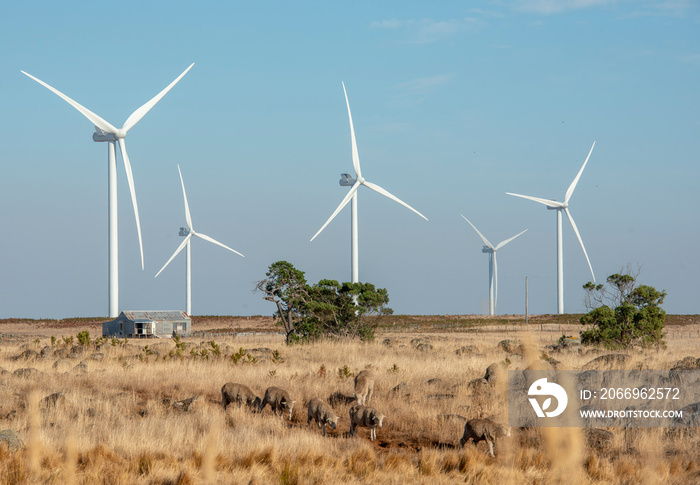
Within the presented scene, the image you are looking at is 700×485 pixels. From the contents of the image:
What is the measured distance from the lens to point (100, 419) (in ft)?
42.7

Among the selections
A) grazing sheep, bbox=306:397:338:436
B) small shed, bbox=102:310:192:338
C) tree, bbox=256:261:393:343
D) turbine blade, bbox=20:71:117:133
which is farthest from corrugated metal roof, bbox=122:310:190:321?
grazing sheep, bbox=306:397:338:436

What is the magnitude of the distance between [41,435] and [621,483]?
8839mm

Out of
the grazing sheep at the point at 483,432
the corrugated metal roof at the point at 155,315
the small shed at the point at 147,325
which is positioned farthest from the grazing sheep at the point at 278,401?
the corrugated metal roof at the point at 155,315

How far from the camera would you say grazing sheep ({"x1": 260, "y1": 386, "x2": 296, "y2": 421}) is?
1388 centimetres

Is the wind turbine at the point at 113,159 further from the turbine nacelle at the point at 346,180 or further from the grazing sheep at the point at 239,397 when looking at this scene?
the grazing sheep at the point at 239,397

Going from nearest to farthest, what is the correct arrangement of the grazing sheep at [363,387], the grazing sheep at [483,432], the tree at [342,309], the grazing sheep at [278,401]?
the grazing sheep at [483,432], the grazing sheep at [278,401], the grazing sheep at [363,387], the tree at [342,309]

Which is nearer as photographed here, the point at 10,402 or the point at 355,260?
the point at 10,402

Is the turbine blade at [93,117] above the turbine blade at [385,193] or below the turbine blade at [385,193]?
above

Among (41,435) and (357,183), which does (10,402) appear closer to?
(41,435)

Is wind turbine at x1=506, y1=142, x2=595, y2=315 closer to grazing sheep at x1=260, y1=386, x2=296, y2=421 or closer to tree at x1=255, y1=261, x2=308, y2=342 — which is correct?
tree at x1=255, y1=261, x2=308, y2=342

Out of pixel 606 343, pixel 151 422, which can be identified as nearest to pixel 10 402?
pixel 151 422

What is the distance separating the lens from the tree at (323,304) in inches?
1406

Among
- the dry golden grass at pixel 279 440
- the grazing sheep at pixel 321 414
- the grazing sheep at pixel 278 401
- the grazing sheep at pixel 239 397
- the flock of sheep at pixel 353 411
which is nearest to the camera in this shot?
the dry golden grass at pixel 279 440

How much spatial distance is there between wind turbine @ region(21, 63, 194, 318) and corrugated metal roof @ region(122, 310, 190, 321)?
12.0 feet
